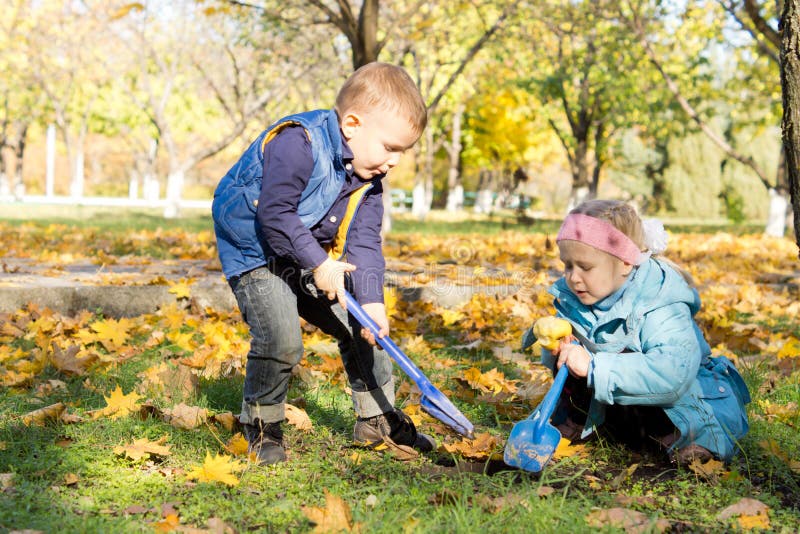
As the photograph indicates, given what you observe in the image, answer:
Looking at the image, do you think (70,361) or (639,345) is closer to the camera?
(639,345)

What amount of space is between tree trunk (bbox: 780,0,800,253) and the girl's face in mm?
866

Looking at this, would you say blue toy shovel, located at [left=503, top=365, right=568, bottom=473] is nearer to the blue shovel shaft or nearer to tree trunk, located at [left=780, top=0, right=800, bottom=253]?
the blue shovel shaft

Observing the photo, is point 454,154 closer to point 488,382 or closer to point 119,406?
point 488,382

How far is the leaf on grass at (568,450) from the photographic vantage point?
2.57 metres

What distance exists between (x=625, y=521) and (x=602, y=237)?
3.04ft

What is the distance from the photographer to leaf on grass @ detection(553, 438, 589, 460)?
8.43 ft

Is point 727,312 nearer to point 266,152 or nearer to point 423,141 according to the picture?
point 266,152

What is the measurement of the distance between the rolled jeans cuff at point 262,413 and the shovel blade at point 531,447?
80cm

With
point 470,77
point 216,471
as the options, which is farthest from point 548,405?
point 470,77

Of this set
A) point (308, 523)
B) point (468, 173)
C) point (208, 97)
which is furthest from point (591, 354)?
point (468, 173)

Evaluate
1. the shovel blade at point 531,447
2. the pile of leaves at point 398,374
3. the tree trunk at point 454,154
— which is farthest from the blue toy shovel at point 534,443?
the tree trunk at point 454,154

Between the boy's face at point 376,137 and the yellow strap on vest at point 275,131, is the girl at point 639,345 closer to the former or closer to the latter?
the boy's face at point 376,137

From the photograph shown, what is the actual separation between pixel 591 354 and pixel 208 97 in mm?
36434

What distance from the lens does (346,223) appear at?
106 inches
